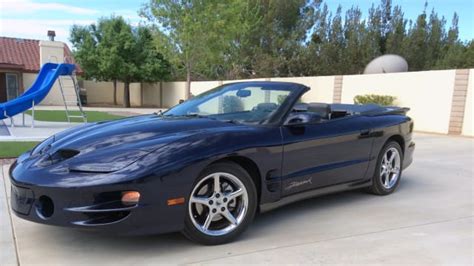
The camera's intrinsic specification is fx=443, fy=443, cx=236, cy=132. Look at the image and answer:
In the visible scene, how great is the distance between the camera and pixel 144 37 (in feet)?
104

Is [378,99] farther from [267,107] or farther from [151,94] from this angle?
[151,94]

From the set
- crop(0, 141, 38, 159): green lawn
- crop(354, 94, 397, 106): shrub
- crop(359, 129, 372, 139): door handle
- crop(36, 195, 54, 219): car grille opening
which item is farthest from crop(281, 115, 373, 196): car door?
crop(354, 94, 397, 106): shrub

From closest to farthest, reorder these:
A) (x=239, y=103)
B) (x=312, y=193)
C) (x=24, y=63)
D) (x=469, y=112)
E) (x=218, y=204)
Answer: (x=218, y=204) < (x=312, y=193) < (x=239, y=103) < (x=469, y=112) < (x=24, y=63)

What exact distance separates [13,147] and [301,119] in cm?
662

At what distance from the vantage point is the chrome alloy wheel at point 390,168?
5559mm

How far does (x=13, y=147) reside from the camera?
28.5 feet

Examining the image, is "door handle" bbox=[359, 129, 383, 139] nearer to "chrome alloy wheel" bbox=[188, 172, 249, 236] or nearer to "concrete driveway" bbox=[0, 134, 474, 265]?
"concrete driveway" bbox=[0, 134, 474, 265]

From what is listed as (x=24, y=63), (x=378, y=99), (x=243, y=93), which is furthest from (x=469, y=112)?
(x=24, y=63)

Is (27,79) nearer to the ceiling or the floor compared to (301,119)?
nearer to the floor

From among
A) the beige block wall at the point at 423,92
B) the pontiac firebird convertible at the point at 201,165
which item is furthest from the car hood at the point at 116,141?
the beige block wall at the point at 423,92

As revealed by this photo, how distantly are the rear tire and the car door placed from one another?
0.37m

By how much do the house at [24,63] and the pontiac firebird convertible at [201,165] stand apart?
24.4 m

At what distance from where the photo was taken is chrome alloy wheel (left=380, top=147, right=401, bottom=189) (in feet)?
18.2

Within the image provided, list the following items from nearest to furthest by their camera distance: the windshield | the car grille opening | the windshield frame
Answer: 1. the car grille opening
2. the windshield frame
3. the windshield
